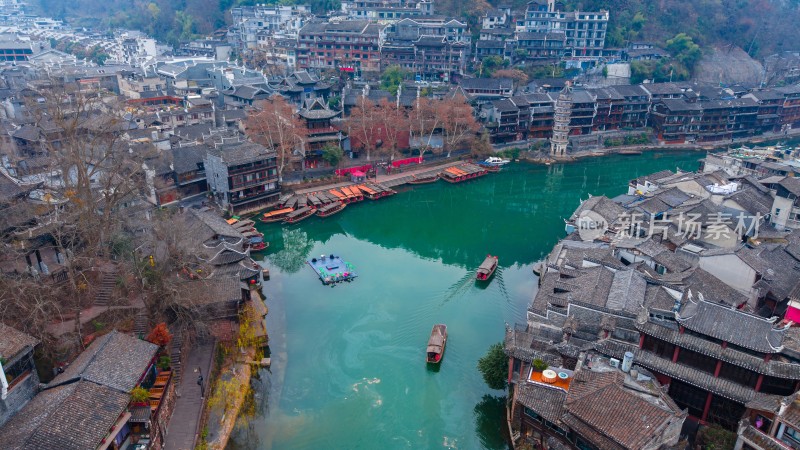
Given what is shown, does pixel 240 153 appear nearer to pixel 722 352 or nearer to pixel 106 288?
pixel 106 288

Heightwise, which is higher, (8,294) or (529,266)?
(8,294)

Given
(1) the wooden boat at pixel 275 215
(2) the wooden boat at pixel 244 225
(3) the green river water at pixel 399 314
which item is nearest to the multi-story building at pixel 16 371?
(3) the green river water at pixel 399 314

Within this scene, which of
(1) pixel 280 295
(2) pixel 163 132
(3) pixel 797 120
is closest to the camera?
(1) pixel 280 295

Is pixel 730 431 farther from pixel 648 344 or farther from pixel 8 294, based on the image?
pixel 8 294

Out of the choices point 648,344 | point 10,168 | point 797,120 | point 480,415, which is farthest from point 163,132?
point 797,120

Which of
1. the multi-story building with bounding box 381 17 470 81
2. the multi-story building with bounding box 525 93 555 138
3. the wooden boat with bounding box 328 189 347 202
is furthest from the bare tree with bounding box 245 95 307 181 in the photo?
the multi-story building with bounding box 381 17 470 81

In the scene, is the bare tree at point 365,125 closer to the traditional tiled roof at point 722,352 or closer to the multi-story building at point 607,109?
the multi-story building at point 607,109

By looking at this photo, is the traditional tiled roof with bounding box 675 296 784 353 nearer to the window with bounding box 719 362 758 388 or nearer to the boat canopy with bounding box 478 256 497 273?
the window with bounding box 719 362 758 388

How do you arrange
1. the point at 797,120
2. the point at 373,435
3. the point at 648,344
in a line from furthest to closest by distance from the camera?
the point at 797,120 < the point at 373,435 < the point at 648,344
